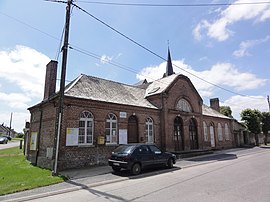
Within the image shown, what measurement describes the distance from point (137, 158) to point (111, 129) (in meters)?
5.18

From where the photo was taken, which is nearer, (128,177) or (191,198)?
(191,198)

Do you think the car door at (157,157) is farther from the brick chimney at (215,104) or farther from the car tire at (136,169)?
the brick chimney at (215,104)

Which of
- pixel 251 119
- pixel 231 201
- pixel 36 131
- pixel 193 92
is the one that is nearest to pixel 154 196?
pixel 231 201

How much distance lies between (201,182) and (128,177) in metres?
3.49

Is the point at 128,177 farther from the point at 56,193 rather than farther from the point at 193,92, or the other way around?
the point at 193,92

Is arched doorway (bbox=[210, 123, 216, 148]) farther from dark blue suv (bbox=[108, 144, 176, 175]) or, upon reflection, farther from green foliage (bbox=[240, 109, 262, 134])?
dark blue suv (bbox=[108, 144, 176, 175])

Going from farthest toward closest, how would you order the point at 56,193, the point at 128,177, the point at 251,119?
the point at 251,119 < the point at 128,177 < the point at 56,193

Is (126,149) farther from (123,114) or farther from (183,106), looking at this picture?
(183,106)

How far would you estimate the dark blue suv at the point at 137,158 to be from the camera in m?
10.6

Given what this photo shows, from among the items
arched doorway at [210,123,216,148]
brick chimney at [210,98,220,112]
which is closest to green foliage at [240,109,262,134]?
brick chimney at [210,98,220,112]

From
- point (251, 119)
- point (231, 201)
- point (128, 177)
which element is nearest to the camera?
point (231, 201)

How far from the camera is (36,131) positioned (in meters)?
17.1

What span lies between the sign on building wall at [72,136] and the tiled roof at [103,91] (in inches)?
92.6

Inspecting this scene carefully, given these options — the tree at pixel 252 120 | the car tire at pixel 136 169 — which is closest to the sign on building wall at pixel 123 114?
the car tire at pixel 136 169
